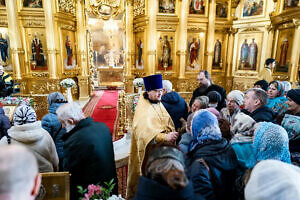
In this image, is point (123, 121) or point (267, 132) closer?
point (267, 132)

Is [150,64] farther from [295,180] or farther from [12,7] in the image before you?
[295,180]

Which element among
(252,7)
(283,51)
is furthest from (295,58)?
(252,7)

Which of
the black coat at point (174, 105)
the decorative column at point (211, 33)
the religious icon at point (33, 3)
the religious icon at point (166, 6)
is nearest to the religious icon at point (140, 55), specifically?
the religious icon at point (166, 6)

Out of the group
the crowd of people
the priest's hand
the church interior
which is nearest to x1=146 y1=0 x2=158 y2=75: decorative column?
the church interior

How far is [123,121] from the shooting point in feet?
15.9

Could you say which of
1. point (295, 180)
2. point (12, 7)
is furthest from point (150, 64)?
point (295, 180)

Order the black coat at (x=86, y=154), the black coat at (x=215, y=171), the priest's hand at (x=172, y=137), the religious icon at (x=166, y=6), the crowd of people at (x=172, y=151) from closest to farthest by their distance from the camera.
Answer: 1. the crowd of people at (x=172, y=151)
2. the black coat at (x=215, y=171)
3. the black coat at (x=86, y=154)
4. the priest's hand at (x=172, y=137)
5. the religious icon at (x=166, y=6)

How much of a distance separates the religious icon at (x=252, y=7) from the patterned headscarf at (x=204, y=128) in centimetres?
1053

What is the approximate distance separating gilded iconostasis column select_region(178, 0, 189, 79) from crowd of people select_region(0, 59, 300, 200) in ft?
23.1

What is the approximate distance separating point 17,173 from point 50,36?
32.0ft

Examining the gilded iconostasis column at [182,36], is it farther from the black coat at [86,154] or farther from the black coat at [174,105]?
the black coat at [86,154]

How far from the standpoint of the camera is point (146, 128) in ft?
8.27

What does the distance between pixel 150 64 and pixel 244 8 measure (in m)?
6.04

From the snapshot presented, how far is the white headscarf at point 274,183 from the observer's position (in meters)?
0.86
